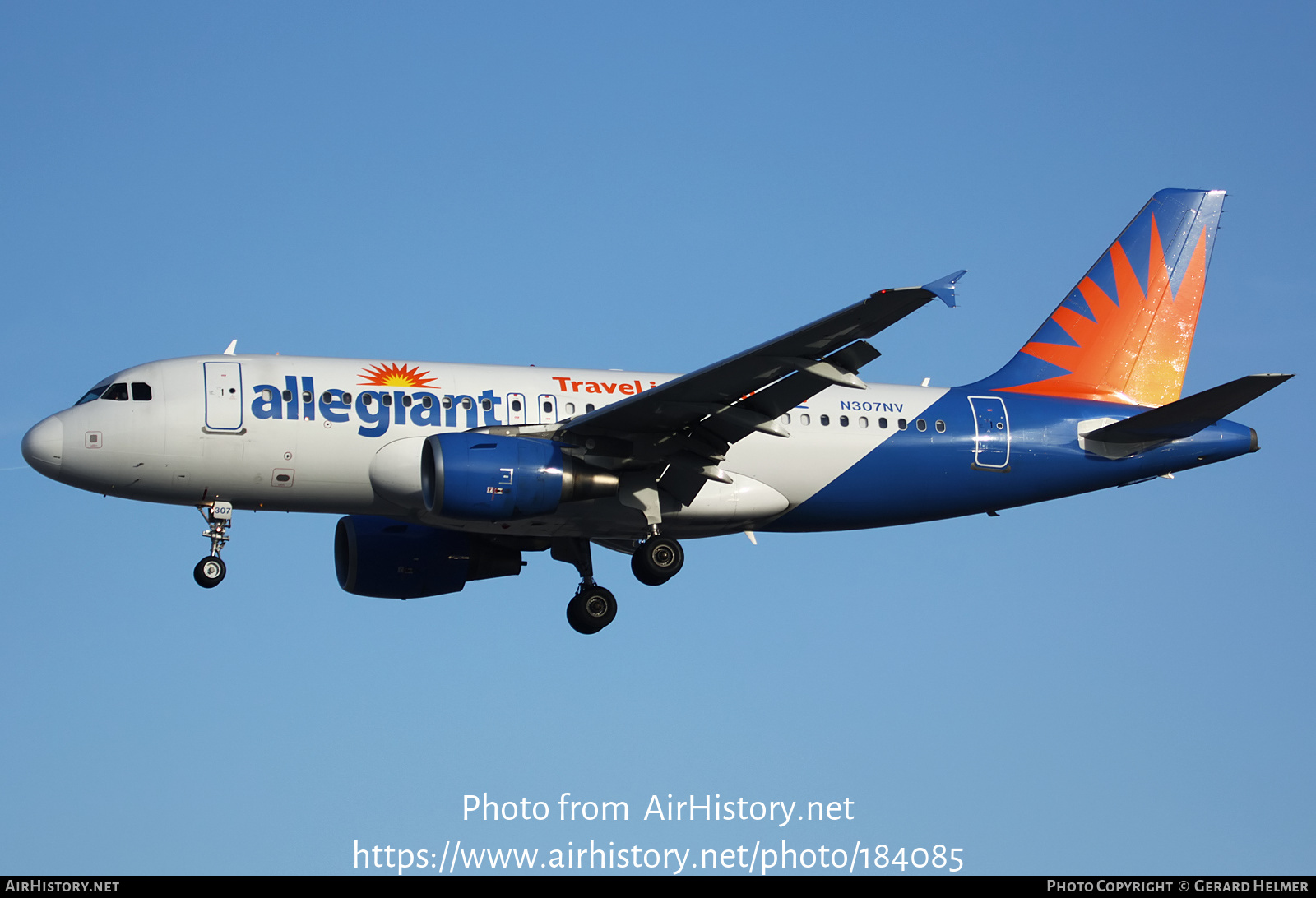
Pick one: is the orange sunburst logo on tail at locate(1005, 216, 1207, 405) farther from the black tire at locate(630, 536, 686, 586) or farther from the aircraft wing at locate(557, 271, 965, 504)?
the black tire at locate(630, 536, 686, 586)

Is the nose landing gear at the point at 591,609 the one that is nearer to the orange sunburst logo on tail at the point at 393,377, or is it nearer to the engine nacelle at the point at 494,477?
the engine nacelle at the point at 494,477

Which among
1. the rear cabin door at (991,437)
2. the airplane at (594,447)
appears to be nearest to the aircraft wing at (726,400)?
the airplane at (594,447)

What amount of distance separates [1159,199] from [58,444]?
78.4 ft

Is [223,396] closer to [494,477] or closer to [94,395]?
[94,395]

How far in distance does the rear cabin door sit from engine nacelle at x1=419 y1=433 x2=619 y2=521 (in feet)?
27.4

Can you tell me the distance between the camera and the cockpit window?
26953 mm

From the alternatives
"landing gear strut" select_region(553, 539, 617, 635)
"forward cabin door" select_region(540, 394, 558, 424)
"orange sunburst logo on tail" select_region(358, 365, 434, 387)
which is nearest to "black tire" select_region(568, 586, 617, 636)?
"landing gear strut" select_region(553, 539, 617, 635)

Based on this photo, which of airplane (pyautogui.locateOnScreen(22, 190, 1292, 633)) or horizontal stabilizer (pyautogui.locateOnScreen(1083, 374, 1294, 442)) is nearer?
airplane (pyautogui.locateOnScreen(22, 190, 1292, 633))

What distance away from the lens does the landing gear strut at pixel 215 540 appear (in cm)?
2688

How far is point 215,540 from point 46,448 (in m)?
3.18

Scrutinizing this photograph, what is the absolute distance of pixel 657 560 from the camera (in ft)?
90.7

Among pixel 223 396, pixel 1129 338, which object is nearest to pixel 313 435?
pixel 223 396

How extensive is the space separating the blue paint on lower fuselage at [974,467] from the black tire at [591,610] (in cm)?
354
